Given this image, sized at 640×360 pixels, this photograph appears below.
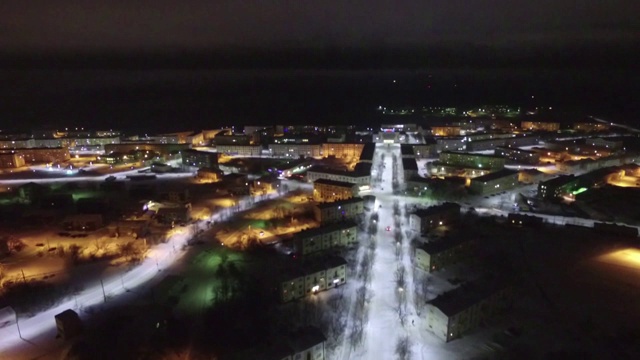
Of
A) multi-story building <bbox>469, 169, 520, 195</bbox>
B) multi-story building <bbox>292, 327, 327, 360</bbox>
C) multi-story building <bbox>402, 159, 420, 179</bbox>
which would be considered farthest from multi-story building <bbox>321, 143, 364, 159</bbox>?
multi-story building <bbox>292, 327, 327, 360</bbox>

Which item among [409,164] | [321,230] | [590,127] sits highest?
[590,127]

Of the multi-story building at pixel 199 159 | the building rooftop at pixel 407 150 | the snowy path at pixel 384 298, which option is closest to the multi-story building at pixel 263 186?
the multi-story building at pixel 199 159

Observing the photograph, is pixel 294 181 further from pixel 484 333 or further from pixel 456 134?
pixel 456 134

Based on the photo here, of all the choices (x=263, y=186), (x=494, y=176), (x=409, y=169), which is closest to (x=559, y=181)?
(x=494, y=176)

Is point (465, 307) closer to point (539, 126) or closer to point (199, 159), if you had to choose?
point (199, 159)

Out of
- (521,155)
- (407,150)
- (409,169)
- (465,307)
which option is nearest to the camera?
(465,307)

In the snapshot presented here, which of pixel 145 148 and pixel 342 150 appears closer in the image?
pixel 145 148

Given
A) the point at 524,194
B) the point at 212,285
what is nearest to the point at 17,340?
the point at 212,285

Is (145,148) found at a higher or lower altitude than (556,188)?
higher

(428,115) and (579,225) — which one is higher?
(428,115)
